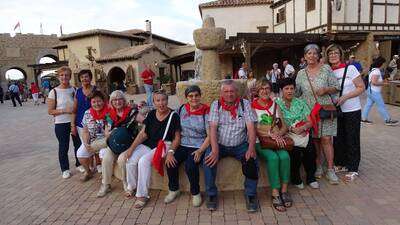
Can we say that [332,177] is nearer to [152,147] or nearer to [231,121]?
[231,121]

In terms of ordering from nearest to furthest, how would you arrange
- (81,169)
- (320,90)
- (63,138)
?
(320,90)
(63,138)
(81,169)

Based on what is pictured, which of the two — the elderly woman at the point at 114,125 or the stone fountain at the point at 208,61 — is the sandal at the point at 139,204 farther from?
the stone fountain at the point at 208,61

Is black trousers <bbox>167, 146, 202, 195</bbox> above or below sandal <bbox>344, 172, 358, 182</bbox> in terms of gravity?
above

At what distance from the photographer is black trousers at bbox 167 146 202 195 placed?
3781 mm

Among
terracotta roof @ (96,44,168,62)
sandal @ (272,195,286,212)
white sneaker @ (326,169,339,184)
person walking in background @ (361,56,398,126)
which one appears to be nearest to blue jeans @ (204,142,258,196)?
Result: sandal @ (272,195,286,212)

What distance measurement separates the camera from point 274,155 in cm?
376

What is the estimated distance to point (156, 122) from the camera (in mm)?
4102

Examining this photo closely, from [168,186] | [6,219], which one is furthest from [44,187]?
[168,186]

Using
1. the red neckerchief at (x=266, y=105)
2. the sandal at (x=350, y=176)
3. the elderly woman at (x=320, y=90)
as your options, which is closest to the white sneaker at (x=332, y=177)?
the elderly woman at (x=320, y=90)

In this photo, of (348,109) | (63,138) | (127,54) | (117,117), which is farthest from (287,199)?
(127,54)

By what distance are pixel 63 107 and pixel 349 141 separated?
4049 millimetres

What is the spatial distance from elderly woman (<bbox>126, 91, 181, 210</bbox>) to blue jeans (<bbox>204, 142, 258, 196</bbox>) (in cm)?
42

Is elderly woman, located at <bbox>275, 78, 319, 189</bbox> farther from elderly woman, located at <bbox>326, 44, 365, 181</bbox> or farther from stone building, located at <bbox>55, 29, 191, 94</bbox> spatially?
stone building, located at <bbox>55, 29, 191, 94</bbox>

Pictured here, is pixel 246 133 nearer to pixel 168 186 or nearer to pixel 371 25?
pixel 168 186
